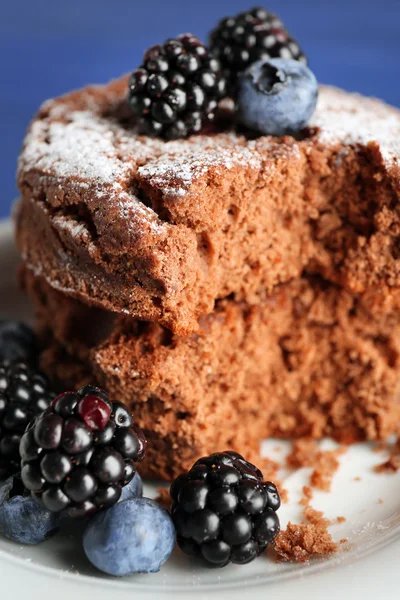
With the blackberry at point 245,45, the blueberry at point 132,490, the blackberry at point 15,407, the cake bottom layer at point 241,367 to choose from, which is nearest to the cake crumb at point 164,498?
the cake bottom layer at point 241,367

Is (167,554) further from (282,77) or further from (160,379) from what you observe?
(282,77)

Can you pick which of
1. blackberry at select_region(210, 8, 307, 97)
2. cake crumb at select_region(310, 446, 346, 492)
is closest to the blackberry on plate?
cake crumb at select_region(310, 446, 346, 492)

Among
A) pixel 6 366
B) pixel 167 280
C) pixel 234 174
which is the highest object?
pixel 234 174

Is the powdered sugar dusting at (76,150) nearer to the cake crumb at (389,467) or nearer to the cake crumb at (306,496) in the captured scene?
the cake crumb at (306,496)

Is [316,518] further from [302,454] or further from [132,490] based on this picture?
[132,490]

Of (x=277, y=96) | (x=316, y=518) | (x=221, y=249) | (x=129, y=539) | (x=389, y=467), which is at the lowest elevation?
(x=129, y=539)

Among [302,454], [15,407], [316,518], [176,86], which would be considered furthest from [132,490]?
[176,86]

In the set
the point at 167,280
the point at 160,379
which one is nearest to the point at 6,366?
the point at 160,379
